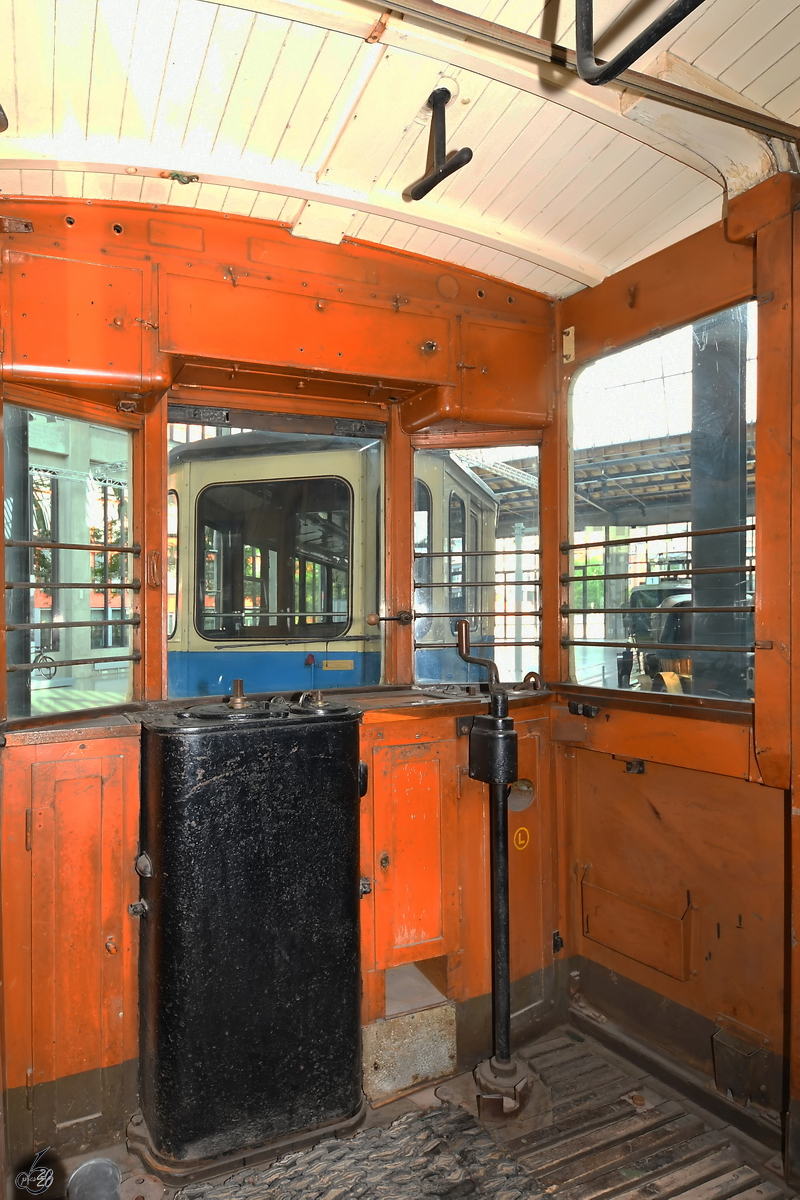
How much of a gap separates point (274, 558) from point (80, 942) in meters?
1.88

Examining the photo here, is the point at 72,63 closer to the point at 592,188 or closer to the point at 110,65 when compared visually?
the point at 110,65

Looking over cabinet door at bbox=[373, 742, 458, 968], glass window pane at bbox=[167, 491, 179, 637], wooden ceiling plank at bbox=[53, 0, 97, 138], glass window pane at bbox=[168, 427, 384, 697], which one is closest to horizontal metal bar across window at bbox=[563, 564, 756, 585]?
glass window pane at bbox=[168, 427, 384, 697]

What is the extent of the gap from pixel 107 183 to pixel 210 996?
251 cm

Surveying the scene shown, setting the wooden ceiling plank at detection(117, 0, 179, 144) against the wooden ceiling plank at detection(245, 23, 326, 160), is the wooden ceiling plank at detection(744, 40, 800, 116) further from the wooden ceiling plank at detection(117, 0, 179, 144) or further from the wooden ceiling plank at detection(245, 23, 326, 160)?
the wooden ceiling plank at detection(117, 0, 179, 144)

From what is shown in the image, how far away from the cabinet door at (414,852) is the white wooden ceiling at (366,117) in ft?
6.30

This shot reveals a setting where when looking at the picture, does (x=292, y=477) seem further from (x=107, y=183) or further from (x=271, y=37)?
(x=271, y=37)

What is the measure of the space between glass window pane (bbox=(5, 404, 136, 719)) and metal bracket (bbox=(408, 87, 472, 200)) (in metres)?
1.37

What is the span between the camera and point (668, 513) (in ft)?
8.86

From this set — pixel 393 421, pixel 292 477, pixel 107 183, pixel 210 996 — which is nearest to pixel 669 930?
pixel 210 996

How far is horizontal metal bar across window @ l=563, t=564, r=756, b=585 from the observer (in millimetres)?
2389

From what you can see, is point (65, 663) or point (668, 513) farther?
point (668, 513)

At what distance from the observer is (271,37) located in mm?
1827

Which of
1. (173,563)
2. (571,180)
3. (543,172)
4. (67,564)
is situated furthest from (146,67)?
(173,563)

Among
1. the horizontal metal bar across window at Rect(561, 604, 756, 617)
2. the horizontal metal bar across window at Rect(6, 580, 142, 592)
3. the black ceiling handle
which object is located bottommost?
the horizontal metal bar across window at Rect(561, 604, 756, 617)
